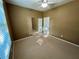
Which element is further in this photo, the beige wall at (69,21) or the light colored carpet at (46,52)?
the beige wall at (69,21)

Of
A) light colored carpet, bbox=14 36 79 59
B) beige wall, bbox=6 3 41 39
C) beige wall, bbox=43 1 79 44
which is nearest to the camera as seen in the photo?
light colored carpet, bbox=14 36 79 59

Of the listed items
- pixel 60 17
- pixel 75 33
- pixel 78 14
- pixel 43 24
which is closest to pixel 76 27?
pixel 75 33

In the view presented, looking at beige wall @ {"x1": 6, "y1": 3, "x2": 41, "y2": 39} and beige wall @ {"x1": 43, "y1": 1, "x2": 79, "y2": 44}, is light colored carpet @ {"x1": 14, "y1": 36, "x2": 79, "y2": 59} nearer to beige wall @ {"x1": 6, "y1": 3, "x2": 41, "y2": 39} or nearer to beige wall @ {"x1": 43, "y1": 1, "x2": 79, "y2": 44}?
beige wall @ {"x1": 43, "y1": 1, "x2": 79, "y2": 44}

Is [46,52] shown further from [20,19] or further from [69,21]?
[20,19]

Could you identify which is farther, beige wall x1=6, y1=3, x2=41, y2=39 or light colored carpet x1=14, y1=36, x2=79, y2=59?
beige wall x1=6, y1=3, x2=41, y2=39

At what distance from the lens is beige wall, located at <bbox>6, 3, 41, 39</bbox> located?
4.74m

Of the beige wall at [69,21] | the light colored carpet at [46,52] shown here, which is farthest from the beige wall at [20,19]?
the beige wall at [69,21]

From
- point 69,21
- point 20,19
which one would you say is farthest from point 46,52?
point 20,19

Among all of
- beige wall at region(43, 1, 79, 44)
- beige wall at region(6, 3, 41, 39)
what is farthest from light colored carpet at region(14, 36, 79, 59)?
beige wall at region(6, 3, 41, 39)

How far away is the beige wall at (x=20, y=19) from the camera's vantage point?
4745 millimetres

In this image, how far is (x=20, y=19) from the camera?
528cm

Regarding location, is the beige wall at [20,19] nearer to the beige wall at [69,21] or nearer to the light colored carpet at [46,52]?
the light colored carpet at [46,52]

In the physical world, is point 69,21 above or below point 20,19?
below

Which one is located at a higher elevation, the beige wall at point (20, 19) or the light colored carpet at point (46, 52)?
the beige wall at point (20, 19)
